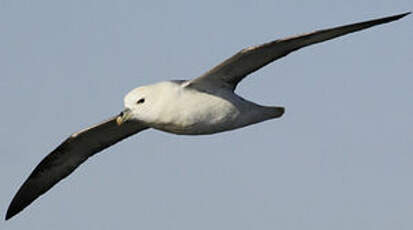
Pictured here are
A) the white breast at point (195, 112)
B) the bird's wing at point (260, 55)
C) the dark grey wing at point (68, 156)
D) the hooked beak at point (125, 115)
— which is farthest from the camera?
the dark grey wing at point (68, 156)

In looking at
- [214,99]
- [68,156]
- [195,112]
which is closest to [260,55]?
[214,99]

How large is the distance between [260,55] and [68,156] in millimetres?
4689

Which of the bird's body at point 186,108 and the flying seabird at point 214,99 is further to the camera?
the bird's body at point 186,108

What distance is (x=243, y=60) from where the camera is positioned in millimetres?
13750

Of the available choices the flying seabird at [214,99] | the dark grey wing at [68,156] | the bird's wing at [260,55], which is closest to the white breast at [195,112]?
the flying seabird at [214,99]

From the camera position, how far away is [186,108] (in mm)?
13359

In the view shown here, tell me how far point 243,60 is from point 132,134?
376cm

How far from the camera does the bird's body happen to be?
43.7 feet

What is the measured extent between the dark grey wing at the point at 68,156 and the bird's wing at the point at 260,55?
2.56m

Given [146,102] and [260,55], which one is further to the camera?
[260,55]

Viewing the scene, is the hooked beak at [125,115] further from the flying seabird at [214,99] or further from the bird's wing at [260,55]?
the bird's wing at [260,55]

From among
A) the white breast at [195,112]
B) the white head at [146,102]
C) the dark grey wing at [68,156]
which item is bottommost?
the dark grey wing at [68,156]

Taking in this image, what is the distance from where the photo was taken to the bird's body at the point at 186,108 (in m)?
13.3

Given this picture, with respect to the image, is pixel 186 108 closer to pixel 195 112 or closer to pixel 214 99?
pixel 195 112
